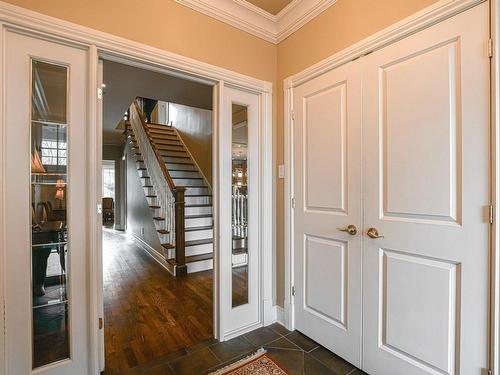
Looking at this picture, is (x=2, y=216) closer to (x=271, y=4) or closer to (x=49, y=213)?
(x=49, y=213)

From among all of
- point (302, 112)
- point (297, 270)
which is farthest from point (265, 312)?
point (302, 112)

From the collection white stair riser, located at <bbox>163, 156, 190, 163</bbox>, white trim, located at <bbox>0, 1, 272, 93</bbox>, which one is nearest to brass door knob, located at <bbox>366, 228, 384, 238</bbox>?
white trim, located at <bbox>0, 1, 272, 93</bbox>

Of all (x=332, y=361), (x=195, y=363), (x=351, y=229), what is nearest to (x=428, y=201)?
(x=351, y=229)

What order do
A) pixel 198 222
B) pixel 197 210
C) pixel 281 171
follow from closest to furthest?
1. pixel 281 171
2. pixel 198 222
3. pixel 197 210

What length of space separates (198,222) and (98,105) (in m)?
3.30

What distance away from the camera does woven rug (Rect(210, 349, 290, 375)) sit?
71.4 inches

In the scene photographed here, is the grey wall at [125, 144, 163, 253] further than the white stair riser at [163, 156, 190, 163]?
No

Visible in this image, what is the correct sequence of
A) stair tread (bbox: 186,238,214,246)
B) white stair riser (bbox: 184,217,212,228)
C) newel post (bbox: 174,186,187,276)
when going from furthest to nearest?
white stair riser (bbox: 184,217,212,228), stair tread (bbox: 186,238,214,246), newel post (bbox: 174,186,187,276)

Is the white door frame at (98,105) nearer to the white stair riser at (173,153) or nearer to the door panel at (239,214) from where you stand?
the door panel at (239,214)

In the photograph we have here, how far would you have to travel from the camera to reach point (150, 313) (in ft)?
8.94

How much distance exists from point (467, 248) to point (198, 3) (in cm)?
242

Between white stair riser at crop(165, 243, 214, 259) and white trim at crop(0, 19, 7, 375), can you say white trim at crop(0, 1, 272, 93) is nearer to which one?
white trim at crop(0, 19, 7, 375)

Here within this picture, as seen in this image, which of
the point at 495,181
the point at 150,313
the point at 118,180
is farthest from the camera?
the point at 118,180

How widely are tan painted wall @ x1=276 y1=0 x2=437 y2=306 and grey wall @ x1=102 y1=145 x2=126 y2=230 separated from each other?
802 centimetres
